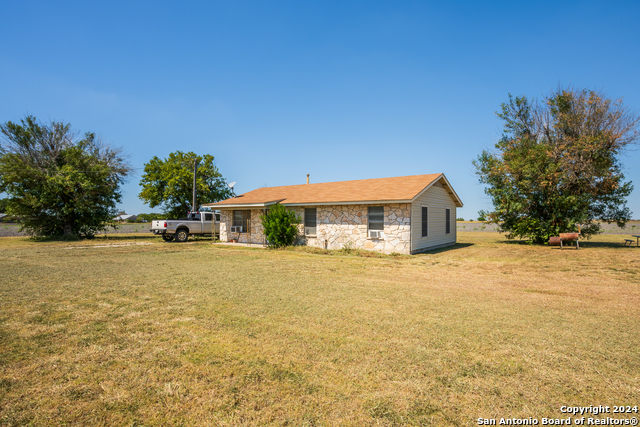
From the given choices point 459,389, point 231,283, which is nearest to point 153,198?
point 231,283

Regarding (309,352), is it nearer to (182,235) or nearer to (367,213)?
(367,213)

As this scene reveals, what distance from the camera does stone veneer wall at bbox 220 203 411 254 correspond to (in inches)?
574

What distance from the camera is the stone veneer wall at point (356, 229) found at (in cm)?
1458

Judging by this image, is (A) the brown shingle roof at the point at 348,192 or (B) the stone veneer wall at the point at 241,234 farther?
(B) the stone veneer wall at the point at 241,234

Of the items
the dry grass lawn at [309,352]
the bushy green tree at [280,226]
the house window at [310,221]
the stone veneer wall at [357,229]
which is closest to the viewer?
the dry grass lawn at [309,352]

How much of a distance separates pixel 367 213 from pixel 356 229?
959 millimetres

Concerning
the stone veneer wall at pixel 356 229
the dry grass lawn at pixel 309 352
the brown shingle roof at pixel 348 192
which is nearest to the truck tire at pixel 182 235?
the brown shingle roof at pixel 348 192

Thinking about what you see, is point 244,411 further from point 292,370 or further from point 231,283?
point 231,283

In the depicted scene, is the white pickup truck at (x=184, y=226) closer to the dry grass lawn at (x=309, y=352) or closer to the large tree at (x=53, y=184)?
the large tree at (x=53, y=184)

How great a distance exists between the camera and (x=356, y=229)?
52.0 ft

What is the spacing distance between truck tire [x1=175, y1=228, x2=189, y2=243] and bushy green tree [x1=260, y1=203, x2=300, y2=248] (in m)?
7.22

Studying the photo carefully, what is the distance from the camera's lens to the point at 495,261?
1227 cm

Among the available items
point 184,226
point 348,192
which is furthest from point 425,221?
point 184,226

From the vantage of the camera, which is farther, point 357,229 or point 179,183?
point 179,183
